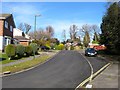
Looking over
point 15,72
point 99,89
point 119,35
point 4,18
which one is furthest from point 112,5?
point 99,89

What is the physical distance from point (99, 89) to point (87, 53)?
121 feet

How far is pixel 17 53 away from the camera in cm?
3862

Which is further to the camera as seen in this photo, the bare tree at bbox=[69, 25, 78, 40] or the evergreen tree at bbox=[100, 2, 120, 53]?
the bare tree at bbox=[69, 25, 78, 40]

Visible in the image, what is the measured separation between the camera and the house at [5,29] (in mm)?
50719

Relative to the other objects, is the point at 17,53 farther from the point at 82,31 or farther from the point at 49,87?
the point at 82,31

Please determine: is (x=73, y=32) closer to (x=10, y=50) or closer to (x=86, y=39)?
(x=86, y=39)

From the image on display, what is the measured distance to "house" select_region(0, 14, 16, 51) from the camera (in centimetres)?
5072

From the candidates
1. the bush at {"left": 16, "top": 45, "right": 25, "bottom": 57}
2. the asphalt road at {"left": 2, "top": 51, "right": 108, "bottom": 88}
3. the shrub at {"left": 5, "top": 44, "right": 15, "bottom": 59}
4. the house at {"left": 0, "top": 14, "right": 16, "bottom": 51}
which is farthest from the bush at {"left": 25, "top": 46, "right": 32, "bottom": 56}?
the asphalt road at {"left": 2, "top": 51, "right": 108, "bottom": 88}

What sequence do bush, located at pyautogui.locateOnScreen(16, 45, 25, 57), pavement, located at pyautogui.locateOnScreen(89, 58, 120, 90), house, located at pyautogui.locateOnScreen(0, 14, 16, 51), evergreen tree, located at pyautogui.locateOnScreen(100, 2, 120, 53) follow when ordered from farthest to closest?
house, located at pyautogui.locateOnScreen(0, 14, 16, 51), evergreen tree, located at pyautogui.locateOnScreen(100, 2, 120, 53), bush, located at pyautogui.locateOnScreen(16, 45, 25, 57), pavement, located at pyautogui.locateOnScreen(89, 58, 120, 90)

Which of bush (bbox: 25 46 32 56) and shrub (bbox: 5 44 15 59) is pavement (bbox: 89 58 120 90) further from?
bush (bbox: 25 46 32 56)

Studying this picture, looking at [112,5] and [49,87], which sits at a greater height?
[112,5]

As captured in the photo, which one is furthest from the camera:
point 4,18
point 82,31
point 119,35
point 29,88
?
point 82,31

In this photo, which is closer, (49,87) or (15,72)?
(49,87)

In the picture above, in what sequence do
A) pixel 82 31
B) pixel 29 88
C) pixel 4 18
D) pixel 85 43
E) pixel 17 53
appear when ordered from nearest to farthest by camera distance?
1. pixel 29 88
2. pixel 17 53
3. pixel 4 18
4. pixel 85 43
5. pixel 82 31
